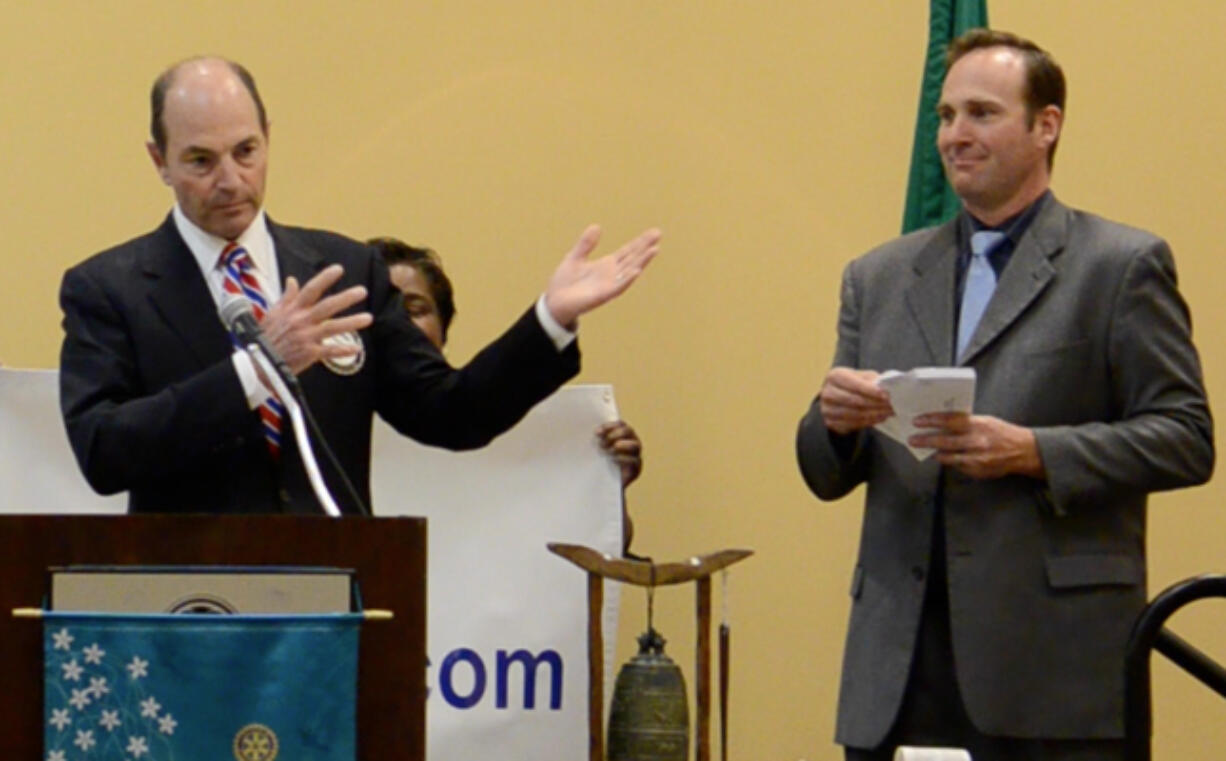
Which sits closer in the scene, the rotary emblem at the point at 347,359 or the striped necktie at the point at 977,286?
the rotary emblem at the point at 347,359

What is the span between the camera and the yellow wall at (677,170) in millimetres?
5152

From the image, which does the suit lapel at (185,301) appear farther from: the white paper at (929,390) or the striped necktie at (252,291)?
the white paper at (929,390)

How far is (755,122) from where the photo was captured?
523 cm

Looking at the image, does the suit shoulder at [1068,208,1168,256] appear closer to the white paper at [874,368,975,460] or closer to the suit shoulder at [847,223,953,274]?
the suit shoulder at [847,223,953,274]

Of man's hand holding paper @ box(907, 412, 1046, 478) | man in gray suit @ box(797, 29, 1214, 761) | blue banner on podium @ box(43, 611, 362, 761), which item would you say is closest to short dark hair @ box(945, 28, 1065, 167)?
man in gray suit @ box(797, 29, 1214, 761)

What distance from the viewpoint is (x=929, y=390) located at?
10.1ft

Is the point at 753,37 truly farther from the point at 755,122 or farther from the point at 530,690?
the point at 530,690

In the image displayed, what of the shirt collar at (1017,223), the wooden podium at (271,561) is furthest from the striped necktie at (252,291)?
the shirt collar at (1017,223)

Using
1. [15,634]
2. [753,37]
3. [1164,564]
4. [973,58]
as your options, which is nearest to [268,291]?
[15,634]

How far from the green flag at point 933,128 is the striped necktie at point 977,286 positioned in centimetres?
113

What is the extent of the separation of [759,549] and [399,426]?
2.15m

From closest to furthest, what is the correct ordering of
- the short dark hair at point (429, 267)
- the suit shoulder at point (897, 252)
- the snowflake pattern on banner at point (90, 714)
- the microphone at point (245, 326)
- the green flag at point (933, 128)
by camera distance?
the snowflake pattern on banner at point (90, 714) < the microphone at point (245, 326) < the suit shoulder at point (897, 252) < the short dark hair at point (429, 267) < the green flag at point (933, 128)

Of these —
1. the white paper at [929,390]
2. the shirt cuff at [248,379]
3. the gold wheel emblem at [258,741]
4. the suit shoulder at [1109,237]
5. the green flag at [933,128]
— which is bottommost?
the gold wheel emblem at [258,741]

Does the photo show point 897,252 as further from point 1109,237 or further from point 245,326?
point 245,326
